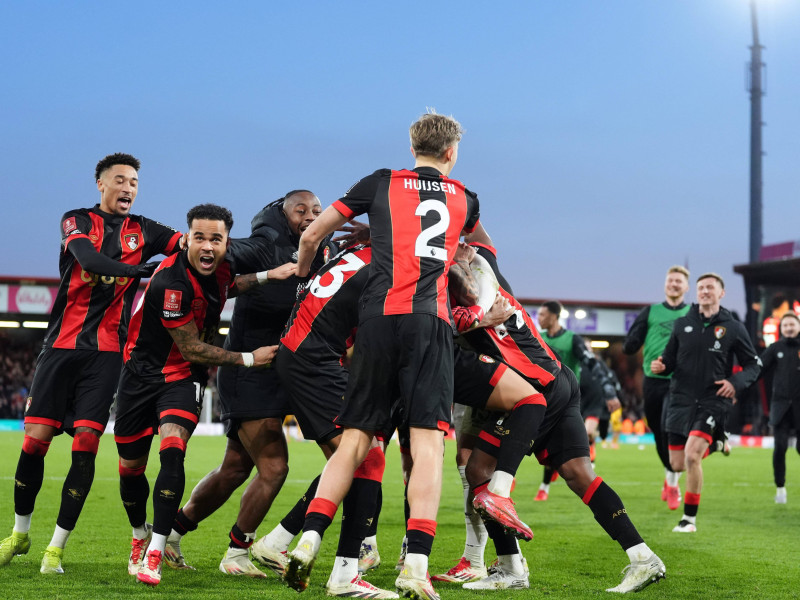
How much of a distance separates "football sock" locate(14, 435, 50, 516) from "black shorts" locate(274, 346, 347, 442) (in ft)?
5.41

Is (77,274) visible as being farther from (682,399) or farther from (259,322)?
(682,399)

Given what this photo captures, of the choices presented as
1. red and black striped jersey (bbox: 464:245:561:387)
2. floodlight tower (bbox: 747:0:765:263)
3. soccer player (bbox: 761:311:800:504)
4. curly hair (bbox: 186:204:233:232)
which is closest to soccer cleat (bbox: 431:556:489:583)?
red and black striped jersey (bbox: 464:245:561:387)

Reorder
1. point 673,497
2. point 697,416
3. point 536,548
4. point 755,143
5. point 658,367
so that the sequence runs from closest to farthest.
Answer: point 536,548
point 697,416
point 658,367
point 673,497
point 755,143

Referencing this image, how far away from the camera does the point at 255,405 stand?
553 cm

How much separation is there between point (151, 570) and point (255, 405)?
1130 millimetres

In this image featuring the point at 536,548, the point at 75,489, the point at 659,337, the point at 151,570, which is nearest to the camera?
the point at 151,570

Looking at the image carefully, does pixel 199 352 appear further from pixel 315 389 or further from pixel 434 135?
pixel 434 135

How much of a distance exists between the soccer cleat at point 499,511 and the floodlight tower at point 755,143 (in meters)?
31.6

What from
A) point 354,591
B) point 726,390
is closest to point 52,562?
point 354,591

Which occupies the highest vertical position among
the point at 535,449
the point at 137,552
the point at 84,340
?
the point at 84,340

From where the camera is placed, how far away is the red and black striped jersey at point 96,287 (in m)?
5.61

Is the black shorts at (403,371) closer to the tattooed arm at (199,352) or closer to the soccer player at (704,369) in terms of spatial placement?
the tattooed arm at (199,352)

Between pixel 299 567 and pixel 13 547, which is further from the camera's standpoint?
pixel 13 547

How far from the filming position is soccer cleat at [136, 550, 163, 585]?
4758 millimetres
